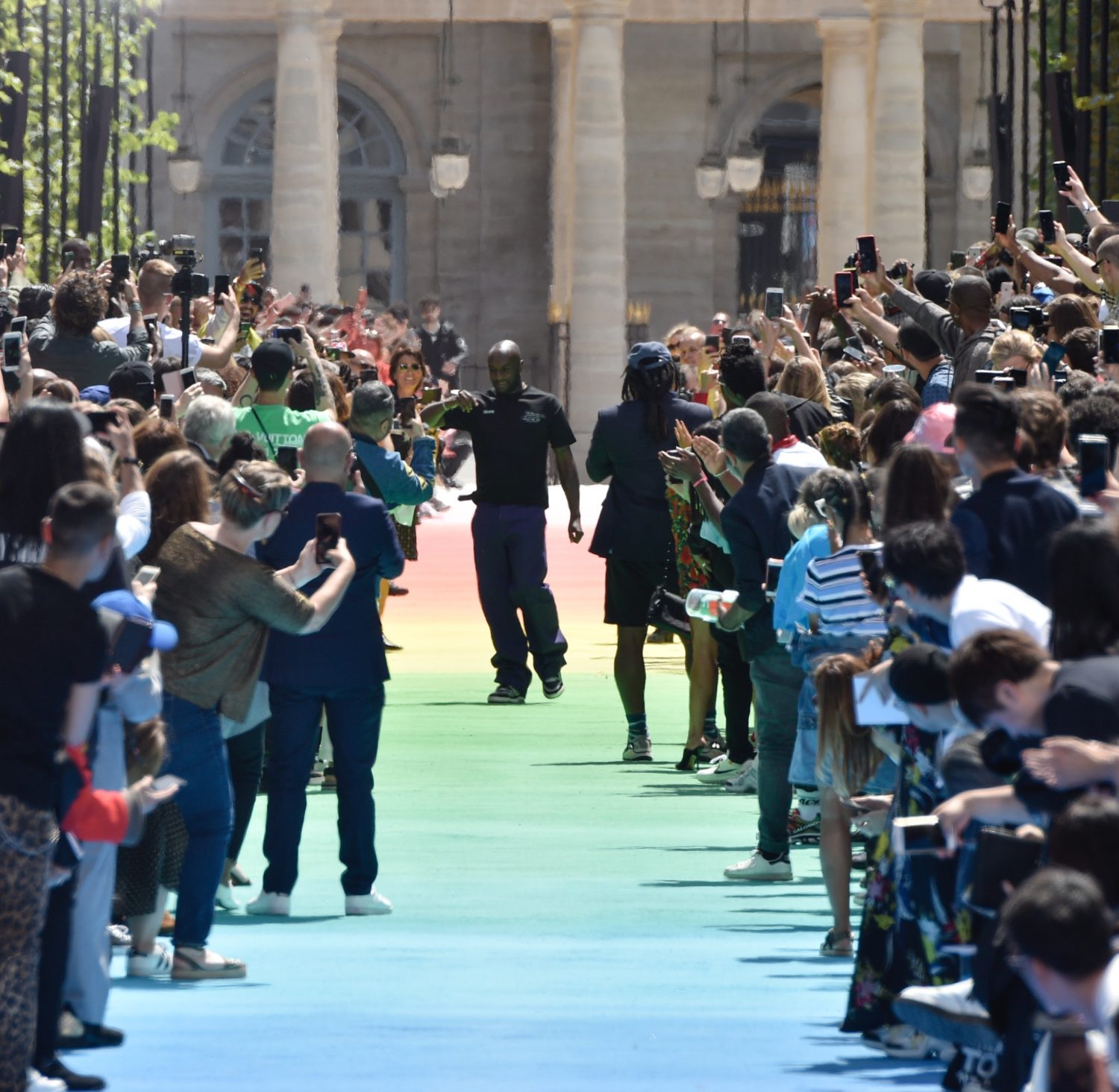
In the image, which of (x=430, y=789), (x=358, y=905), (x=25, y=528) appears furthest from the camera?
(x=430, y=789)

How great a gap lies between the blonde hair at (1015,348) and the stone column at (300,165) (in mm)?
23746

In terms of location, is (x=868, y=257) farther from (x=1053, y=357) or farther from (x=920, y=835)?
(x=920, y=835)

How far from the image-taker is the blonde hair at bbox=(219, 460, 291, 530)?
8258 mm

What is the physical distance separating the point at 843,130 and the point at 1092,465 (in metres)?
27.5

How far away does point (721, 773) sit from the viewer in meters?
12.4

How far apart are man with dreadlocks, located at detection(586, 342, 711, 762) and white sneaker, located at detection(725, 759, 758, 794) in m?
1.21

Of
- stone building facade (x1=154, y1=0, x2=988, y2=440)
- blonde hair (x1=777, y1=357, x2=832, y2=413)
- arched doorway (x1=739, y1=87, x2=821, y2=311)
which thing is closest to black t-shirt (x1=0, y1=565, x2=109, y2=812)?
blonde hair (x1=777, y1=357, x2=832, y2=413)

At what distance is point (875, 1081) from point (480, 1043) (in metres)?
1.02

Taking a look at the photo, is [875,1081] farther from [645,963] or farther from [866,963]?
[645,963]

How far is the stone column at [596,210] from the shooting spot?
109ft

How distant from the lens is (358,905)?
926 centimetres

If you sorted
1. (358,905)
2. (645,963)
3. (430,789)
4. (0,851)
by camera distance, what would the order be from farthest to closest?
(430,789) < (358,905) < (645,963) < (0,851)

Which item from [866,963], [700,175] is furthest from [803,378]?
[700,175]

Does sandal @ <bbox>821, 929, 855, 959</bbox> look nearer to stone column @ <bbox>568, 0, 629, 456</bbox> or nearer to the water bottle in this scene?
the water bottle
